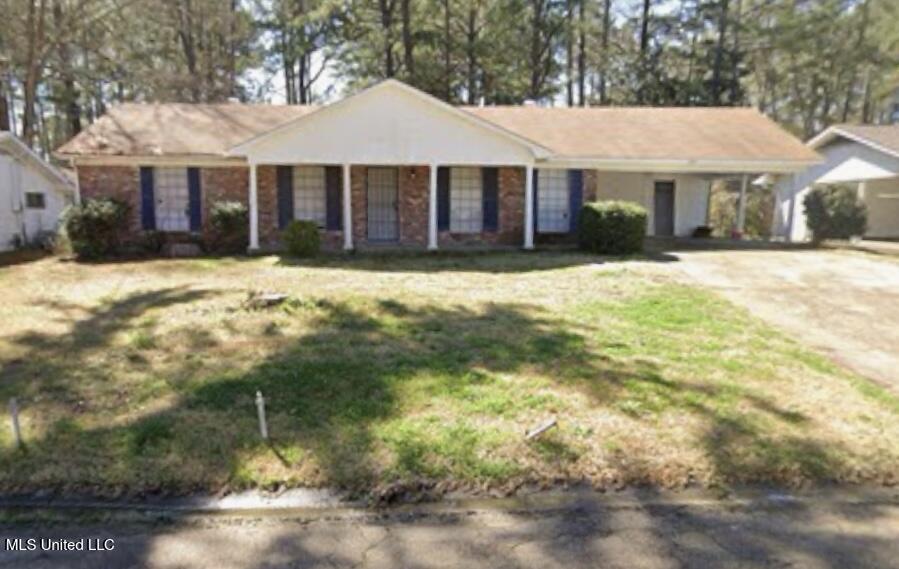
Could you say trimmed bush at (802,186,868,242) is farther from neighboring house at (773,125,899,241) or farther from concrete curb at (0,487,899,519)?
concrete curb at (0,487,899,519)

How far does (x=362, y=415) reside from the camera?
5.04 meters

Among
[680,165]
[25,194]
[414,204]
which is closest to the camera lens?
[414,204]

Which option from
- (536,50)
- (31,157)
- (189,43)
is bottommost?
(31,157)

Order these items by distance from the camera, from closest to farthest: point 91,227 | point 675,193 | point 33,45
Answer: point 91,227 → point 33,45 → point 675,193

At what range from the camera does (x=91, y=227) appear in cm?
1472

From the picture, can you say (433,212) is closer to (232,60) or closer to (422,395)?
(422,395)

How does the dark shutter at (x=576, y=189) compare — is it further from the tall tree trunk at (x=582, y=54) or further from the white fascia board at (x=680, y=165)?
the tall tree trunk at (x=582, y=54)

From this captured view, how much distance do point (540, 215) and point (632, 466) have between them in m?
13.6

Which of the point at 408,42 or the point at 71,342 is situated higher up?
the point at 408,42

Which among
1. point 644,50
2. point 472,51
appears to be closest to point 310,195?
point 472,51

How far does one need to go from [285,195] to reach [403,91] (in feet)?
13.2

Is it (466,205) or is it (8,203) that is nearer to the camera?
(466,205)

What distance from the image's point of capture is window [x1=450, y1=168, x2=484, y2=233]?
55.6 ft

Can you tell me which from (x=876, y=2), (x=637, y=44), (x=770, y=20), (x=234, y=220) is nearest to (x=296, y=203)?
(x=234, y=220)
